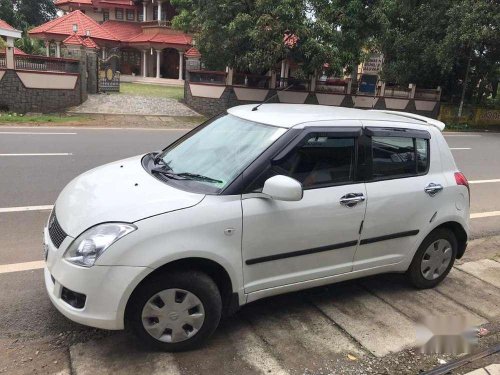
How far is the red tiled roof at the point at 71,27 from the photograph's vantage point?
108 ft

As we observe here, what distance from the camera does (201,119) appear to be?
19.9m

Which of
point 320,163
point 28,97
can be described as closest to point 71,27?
point 28,97

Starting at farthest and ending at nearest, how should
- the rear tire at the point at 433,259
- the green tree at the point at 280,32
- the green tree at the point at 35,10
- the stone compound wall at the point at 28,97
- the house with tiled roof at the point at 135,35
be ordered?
1. the green tree at the point at 35,10
2. the house with tiled roof at the point at 135,35
3. the green tree at the point at 280,32
4. the stone compound wall at the point at 28,97
5. the rear tire at the point at 433,259

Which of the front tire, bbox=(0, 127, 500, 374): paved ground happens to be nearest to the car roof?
the front tire

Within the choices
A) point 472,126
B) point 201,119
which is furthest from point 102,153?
point 472,126

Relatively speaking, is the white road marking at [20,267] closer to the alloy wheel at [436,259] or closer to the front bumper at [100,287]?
the front bumper at [100,287]

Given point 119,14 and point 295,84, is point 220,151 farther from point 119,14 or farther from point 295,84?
point 119,14

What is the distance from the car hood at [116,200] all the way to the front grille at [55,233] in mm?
34

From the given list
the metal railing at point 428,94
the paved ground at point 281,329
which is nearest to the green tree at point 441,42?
the metal railing at point 428,94

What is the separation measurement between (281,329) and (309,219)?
0.87 metres

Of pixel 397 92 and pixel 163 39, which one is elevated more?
pixel 163 39

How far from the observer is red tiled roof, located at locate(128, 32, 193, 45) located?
36219mm

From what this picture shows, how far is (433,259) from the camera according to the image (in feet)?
13.8

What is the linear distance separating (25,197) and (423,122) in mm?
5320
